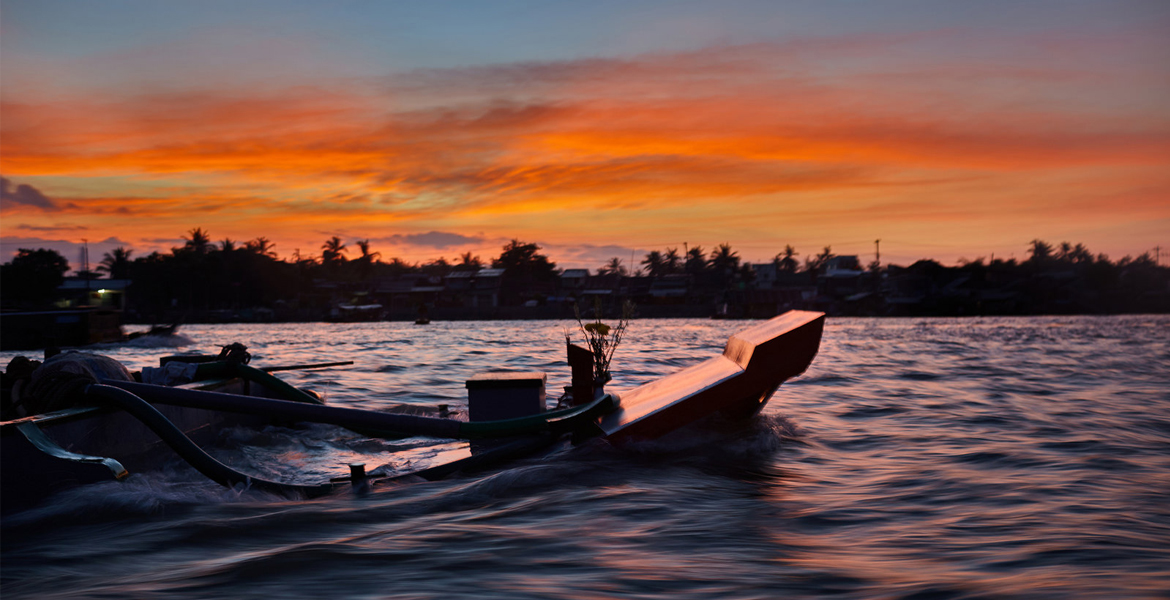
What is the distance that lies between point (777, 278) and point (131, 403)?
10586 cm

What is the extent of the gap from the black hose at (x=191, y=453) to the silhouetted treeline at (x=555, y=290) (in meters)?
81.3

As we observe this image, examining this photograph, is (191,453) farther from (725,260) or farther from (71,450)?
(725,260)

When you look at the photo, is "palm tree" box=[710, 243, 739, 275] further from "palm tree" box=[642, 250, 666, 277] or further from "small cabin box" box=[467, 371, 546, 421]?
"small cabin box" box=[467, 371, 546, 421]

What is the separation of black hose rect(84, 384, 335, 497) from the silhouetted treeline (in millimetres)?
81296

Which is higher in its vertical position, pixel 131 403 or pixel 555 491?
pixel 131 403

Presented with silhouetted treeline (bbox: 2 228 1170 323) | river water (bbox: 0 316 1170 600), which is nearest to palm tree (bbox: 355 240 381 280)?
silhouetted treeline (bbox: 2 228 1170 323)

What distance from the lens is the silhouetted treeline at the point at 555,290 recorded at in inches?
3605

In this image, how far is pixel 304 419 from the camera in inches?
232

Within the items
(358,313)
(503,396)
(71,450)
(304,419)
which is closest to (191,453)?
(304,419)

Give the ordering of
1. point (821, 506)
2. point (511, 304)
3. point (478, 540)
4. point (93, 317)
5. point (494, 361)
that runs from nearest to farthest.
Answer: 1. point (478, 540)
2. point (821, 506)
3. point (494, 361)
4. point (93, 317)
5. point (511, 304)

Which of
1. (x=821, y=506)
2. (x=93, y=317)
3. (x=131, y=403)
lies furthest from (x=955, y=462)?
(x=93, y=317)

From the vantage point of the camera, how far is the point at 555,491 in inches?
230

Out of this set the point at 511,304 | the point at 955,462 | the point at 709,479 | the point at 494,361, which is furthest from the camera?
the point at 511,304

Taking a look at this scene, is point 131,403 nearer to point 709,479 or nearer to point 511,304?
point 709,479
